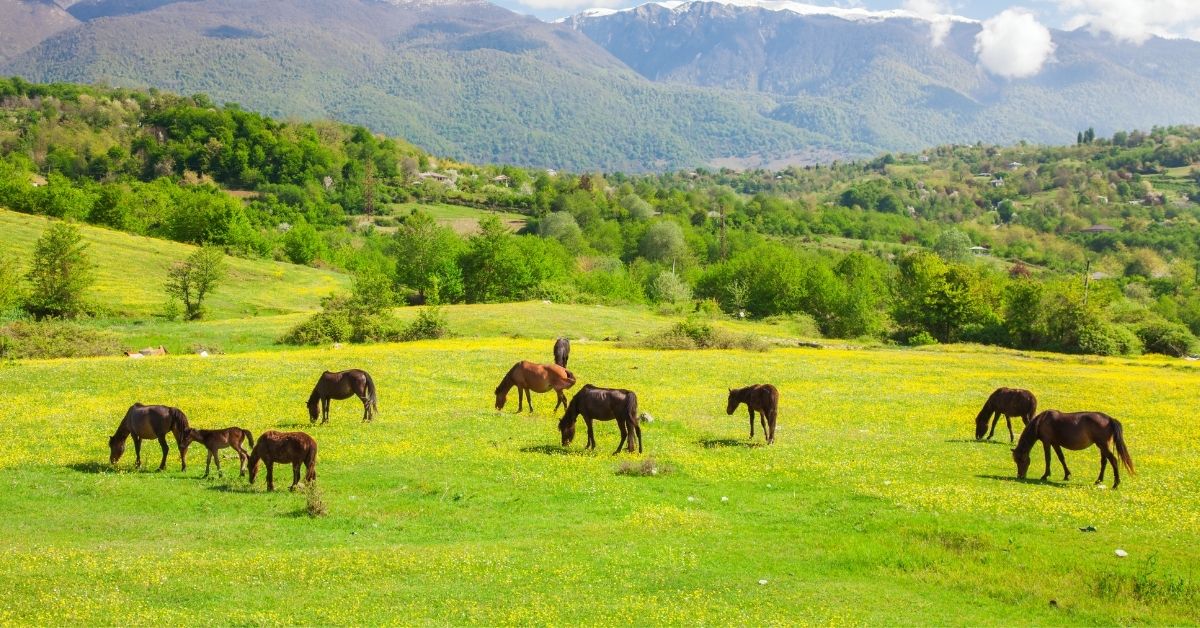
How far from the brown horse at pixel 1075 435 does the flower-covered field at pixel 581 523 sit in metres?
0.72

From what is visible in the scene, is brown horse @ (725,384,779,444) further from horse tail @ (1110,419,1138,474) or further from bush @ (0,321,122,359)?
bush @ (0,321,122,359)

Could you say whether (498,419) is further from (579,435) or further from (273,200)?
(273,200)

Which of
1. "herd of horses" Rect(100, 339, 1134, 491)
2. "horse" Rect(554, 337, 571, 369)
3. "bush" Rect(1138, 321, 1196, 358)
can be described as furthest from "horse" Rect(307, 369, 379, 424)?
"bush" Rect(1138, 321, 1196, 358)

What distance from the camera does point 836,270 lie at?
130 meters

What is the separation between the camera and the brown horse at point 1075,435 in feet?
71.4

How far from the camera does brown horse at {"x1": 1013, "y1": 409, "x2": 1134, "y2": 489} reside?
71.4 feet

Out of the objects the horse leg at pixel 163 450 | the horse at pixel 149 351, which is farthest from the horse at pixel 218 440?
the horse at pixel 149 351

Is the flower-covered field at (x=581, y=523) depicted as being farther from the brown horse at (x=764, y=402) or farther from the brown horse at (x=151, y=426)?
the brown horse at (x=764, y=402)

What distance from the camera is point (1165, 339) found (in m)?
82.7

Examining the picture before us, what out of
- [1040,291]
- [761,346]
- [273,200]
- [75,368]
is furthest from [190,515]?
[273,200]

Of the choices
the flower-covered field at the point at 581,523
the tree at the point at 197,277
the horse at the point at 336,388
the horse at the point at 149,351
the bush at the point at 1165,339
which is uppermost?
the tree at the point at 197,277

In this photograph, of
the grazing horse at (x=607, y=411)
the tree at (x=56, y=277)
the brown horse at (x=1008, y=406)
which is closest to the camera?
the grazing horse at (x=607, y=411)

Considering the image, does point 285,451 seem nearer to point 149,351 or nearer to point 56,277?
point 149,351

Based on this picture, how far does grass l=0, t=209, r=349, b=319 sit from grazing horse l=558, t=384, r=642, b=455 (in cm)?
6444
